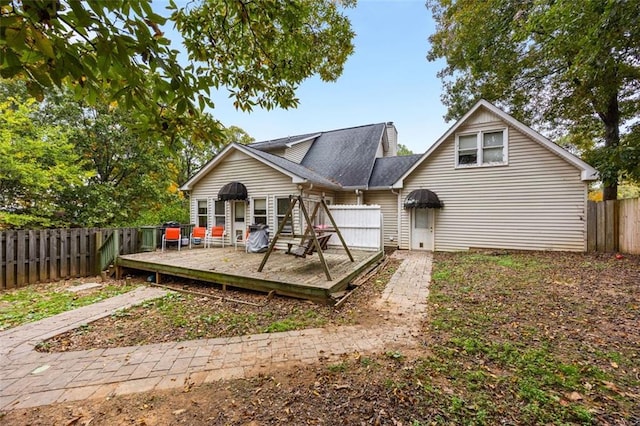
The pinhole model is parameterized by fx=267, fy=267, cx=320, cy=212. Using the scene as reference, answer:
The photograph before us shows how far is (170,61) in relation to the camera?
1874 mm

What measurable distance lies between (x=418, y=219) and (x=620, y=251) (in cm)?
615

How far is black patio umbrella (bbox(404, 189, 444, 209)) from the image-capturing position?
10703 mm

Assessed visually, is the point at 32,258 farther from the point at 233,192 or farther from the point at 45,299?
the point at 233,192

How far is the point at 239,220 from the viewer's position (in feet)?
37.1

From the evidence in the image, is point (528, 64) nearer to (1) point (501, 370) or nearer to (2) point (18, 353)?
(1) point (501, 370)

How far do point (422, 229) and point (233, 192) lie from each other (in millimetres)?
8091

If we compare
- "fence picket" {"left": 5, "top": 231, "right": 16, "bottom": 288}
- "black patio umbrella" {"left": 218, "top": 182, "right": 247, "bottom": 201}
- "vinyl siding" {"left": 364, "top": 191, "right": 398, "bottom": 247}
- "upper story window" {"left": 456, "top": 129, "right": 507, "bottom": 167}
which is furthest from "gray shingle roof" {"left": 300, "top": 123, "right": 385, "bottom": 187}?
"fence picket" {"left": 5, "top": 231, "right": 16, "bottom": 288}

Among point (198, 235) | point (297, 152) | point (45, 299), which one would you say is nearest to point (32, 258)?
point (45, 299)

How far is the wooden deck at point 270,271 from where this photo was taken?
16.9 ft

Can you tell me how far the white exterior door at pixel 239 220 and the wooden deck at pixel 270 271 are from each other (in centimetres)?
288

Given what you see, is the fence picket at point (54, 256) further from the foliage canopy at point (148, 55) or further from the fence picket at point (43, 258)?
the foliage canopy at point (148, 55)

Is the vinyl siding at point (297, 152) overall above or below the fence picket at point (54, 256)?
above

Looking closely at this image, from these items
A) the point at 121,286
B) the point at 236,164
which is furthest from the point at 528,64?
the point at 121,286

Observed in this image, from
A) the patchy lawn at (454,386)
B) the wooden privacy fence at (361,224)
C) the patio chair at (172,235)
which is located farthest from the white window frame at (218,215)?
the patchy lawn at (454,386)
